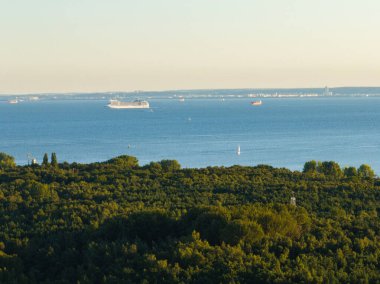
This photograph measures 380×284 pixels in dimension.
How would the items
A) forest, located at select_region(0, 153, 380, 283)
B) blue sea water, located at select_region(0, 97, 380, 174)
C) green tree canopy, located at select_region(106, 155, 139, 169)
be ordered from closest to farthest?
forest, located at select_region(0, 153, 380, 283) → green tree canopy, located at select_region(106, 155, 139, 169) → blue sea water, located at select_region(0, 97, 380, 174)

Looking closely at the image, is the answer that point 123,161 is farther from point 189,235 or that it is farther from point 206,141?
point 206,141

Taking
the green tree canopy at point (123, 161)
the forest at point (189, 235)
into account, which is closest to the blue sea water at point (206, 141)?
the green tree canopy at point (123, 161)

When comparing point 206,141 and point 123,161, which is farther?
point 206,141

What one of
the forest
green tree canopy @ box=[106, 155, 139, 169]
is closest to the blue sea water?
green tree canopy @ box=[106, 155, 139, 169]

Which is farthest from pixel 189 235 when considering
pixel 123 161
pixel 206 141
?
pixel 206 141

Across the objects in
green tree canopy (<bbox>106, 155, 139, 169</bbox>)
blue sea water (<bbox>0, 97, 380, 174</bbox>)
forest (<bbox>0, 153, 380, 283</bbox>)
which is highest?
forest (<bbox>0, 153, 380, 283</bbox>)

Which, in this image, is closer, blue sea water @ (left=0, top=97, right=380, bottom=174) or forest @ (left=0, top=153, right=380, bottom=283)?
forest @ (left=0, top=153, right=380, bottom=283)

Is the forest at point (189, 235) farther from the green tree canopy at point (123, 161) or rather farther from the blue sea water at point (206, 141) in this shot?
the blue sea water at point (206, 141)

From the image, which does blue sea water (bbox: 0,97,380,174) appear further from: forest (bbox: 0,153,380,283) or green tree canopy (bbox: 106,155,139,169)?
forest (bbox: 0,153,380,283)
